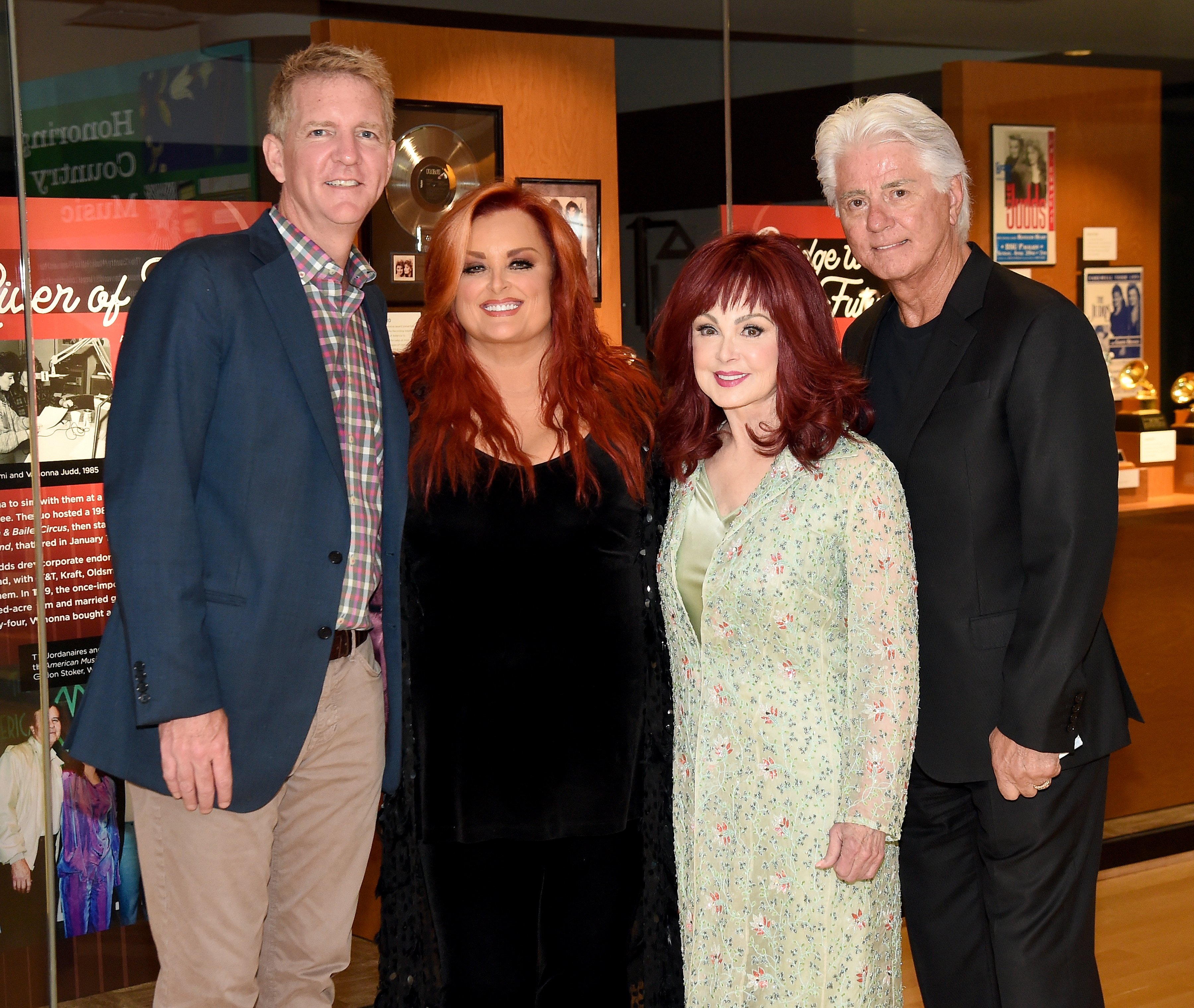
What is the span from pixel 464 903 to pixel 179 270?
48.8 inches

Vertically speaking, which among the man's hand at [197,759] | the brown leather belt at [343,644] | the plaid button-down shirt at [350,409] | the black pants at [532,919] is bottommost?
the black pants at [532,919]

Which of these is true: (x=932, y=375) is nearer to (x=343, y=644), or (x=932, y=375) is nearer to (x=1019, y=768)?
(x=1019, y=768)

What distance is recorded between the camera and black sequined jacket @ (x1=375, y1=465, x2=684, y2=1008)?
2420 millimetres

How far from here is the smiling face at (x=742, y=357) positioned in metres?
2.14

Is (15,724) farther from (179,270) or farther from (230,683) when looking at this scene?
(179,270)

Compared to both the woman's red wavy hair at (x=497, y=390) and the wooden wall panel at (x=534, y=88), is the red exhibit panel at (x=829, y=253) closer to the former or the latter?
the wooden wall panel at (x=534, y=88)

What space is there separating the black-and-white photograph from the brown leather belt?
42.4 inches

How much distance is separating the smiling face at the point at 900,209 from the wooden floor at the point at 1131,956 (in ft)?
6.18

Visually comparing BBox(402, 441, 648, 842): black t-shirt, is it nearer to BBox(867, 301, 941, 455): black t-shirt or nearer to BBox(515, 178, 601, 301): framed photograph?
BBox(867, 301, 941, 455): black t-shirt

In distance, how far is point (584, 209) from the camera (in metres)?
3.42

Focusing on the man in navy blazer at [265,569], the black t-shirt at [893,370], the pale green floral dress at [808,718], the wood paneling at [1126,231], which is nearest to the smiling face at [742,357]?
the pale green floral dress at [808,718]

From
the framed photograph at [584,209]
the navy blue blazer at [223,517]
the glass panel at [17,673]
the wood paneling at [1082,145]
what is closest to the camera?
the navy blue blazer at [223,517]

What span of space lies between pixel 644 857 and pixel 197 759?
3.00ft

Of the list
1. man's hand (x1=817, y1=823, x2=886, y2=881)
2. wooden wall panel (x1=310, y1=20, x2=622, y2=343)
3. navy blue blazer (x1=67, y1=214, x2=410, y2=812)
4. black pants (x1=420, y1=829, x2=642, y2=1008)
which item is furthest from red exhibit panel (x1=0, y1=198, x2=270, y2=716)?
man's hand (x1=817, y1=823, x2=886, y2=881)
